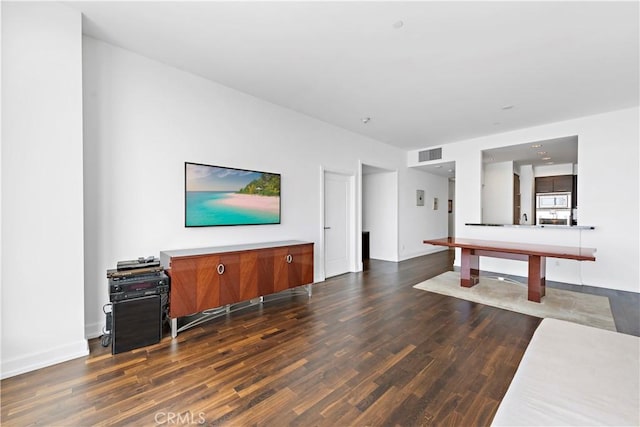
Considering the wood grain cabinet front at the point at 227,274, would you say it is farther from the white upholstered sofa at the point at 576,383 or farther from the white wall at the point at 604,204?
the white wall at the point at 604,204

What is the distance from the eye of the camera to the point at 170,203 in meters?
3.04

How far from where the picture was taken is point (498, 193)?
283 inches

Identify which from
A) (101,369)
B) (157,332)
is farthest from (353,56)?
(101,369)

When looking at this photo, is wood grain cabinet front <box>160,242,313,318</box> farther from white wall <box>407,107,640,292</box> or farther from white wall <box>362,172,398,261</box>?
white wall <box>407,107,640,292</box>

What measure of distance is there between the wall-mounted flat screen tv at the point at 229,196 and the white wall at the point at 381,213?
11.5ft

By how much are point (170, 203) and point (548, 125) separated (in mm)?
6332

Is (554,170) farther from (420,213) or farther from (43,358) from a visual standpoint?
(43,358)

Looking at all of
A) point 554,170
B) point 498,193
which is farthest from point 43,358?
point 554,170

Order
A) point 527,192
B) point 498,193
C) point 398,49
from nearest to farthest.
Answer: point 398,49
point 498,193
point 527,192

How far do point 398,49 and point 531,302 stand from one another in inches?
144

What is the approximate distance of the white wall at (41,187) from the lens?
2033 millimetres

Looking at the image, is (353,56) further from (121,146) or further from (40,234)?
(40,234)

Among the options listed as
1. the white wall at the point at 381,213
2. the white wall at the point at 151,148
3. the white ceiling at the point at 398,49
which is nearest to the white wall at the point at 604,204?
the white ceiling at the point at 398,49

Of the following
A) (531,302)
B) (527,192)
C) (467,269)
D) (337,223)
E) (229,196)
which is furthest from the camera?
(527,192)
